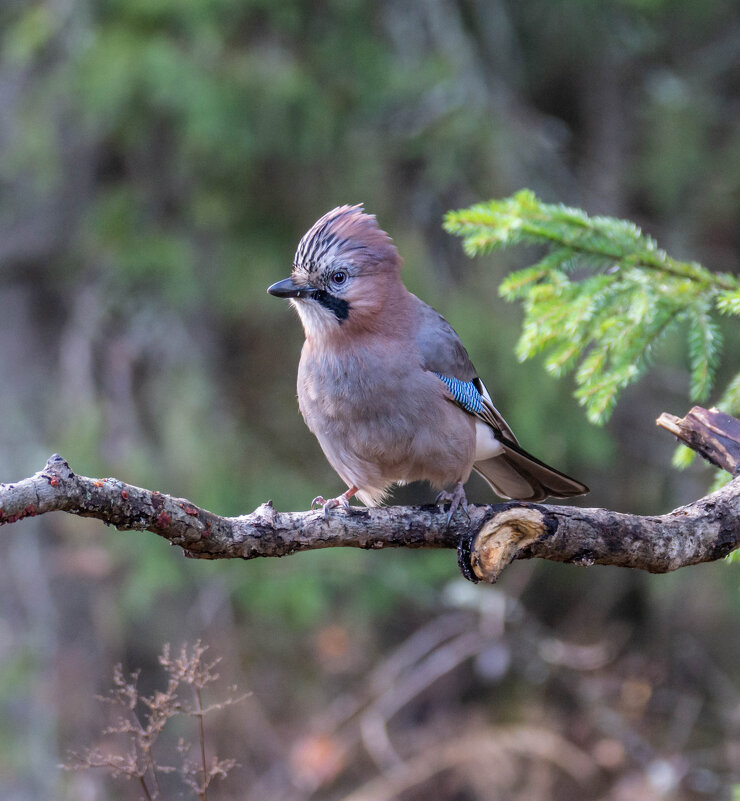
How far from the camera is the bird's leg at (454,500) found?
2.82m

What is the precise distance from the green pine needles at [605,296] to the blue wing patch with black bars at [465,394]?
0.52 m

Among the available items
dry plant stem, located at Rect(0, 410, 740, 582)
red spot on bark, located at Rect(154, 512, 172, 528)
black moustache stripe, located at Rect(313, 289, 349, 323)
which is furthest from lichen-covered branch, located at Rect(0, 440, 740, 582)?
black moustache stripe, located at Rect(313, 289, 349, 323)

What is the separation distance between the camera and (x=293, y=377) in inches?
267

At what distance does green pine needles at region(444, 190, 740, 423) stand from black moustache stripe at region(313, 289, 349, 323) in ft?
1.77

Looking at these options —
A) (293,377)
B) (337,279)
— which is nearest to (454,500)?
(337,279)

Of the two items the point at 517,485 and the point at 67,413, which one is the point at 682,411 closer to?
the point at 517,485

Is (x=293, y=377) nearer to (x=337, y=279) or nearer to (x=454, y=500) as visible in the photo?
(x=337, y=279)

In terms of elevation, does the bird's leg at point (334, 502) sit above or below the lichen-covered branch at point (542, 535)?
above

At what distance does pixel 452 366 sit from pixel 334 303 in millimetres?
478

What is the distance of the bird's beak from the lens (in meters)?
3.38

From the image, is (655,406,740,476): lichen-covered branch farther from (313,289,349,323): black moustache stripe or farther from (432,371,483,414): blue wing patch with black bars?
(313,289,349,323): black moustache stripe

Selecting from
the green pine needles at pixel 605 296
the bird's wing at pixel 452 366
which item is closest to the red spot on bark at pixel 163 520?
the green pine needles at pixel 605 296

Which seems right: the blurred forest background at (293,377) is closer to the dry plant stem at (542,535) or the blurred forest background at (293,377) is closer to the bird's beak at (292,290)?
the bird's beak at (292,290)

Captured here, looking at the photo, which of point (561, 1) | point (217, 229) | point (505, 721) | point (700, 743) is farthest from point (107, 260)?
point (700, 743)
